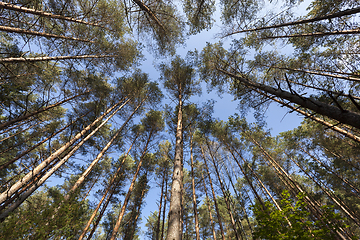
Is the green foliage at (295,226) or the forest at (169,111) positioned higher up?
the forest at (169,111)

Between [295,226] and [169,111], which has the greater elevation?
[169,111]

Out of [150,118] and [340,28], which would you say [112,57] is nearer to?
[150,118]

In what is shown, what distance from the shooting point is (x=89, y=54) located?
712cm

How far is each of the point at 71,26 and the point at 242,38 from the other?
28.9 feet

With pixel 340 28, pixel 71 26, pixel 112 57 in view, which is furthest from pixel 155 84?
pixel 340 28

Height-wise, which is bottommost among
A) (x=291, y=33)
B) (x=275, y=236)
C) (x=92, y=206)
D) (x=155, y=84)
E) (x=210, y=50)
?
(x=275, y=236)

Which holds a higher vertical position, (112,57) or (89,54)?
(112,57)

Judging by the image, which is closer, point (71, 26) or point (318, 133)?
point (71, 26)

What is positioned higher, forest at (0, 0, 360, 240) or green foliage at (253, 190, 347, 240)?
forest at (0, 0, 360, 240)

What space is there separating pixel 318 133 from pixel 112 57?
16.5m

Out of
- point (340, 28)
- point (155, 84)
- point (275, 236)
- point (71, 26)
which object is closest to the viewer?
point (275, 236)

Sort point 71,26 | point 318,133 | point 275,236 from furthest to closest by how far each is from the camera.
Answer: point 318,133, point 71,26, point 275,236

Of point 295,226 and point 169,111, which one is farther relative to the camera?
point 169,111

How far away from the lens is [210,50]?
9.42m
